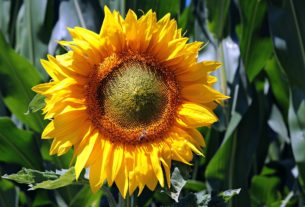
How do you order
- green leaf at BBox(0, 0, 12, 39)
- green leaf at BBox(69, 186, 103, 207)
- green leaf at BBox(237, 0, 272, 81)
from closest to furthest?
green leaf at BBox(69, 186, 103, 207) < green leaf at BBox(237, 0, 272, 81) < green leaf at BBox(0, 0, 12, 39)

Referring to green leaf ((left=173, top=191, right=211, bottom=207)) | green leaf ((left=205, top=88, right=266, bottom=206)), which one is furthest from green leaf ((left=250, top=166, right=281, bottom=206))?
green leaf ((left=173, top=191, right=211, bottom=207))

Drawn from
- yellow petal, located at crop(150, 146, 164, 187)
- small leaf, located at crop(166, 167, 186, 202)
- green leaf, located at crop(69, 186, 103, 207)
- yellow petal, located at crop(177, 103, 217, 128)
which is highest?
yellow petal, located at crop(177, 103, 217, 128)

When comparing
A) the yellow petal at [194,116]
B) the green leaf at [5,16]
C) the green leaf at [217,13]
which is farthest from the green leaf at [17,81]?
the yellow petal at [194,116]

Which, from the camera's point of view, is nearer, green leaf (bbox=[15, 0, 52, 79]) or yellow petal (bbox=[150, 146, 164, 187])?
yellow petal (bbox=[150, 146, 164, 187])

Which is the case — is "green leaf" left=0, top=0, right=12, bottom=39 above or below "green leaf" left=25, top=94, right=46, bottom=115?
above

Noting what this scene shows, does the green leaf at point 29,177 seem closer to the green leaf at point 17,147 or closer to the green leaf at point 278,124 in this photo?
the green leaf at point 17,147

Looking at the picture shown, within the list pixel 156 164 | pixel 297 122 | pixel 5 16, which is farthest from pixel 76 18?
pixel 156 164

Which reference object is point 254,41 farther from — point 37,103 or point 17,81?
point 37,103

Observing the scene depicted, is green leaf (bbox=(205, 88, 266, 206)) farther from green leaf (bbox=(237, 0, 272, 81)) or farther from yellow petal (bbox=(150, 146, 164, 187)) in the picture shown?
yellow petal (bbox=(150, 146, 164, 187))
